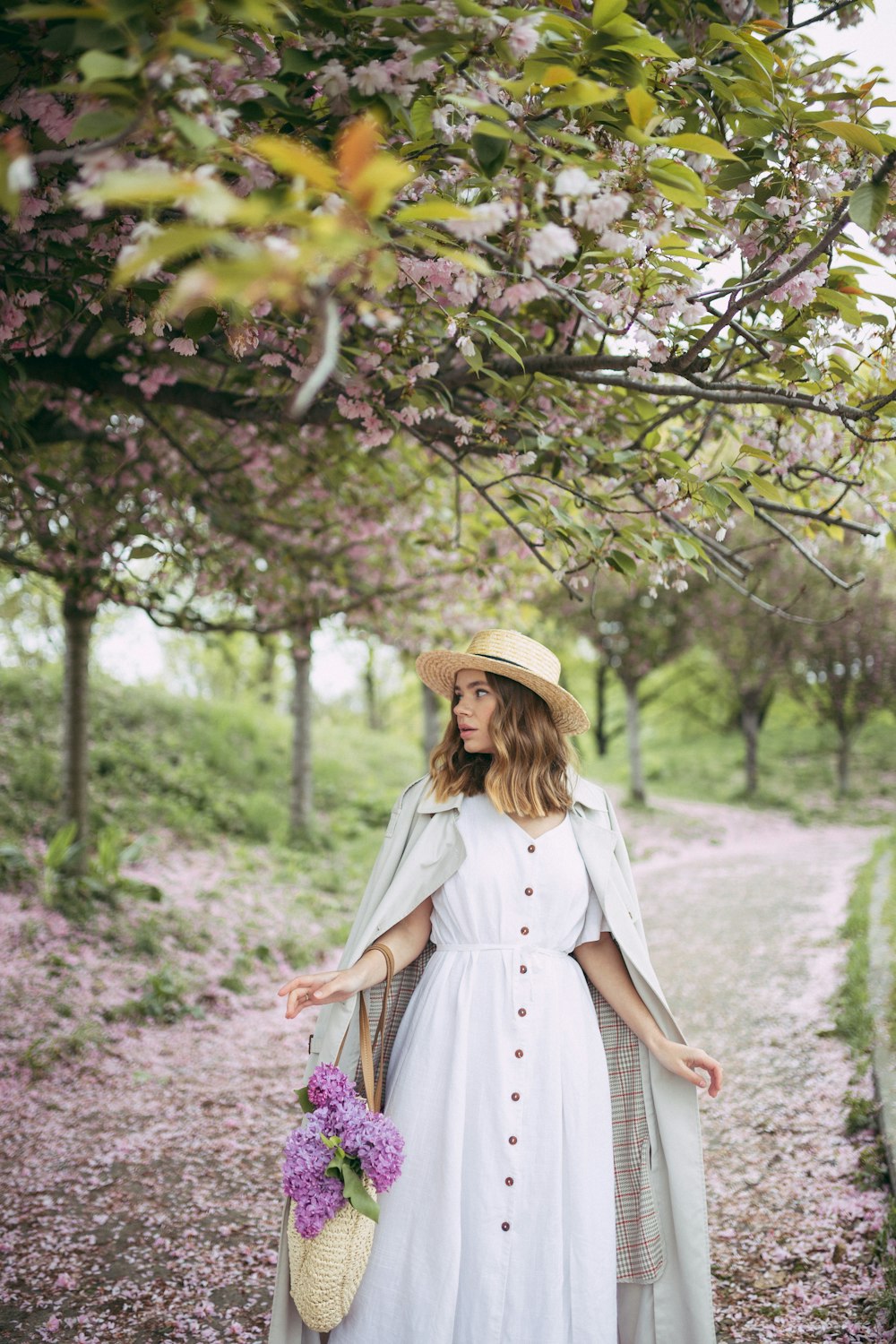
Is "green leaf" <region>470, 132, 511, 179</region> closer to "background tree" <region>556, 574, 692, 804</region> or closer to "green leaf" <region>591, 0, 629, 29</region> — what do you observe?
"green leaf" <region>591, 0, 629, 29</region>

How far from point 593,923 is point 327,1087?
78 centimetres

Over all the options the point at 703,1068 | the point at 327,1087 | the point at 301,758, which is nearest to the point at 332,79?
the point at 327,1087

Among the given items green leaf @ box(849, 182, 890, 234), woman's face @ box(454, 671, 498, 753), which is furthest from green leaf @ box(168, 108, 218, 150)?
woman's face @ box(454, 671, 498, 753)

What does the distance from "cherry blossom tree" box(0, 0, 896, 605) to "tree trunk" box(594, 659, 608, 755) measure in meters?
18.1

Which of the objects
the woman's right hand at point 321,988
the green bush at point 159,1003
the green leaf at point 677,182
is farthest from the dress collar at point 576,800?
the green bush at point 159,1003

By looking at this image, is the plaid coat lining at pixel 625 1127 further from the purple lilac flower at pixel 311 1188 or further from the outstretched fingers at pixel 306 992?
the purple lilac flower at pixel 311 1188

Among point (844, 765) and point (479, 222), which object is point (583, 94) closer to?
point (479, 222)

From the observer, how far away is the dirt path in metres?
3.00

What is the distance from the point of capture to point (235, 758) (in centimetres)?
1159

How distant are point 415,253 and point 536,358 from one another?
2.48 feet

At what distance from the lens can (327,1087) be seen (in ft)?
7.13

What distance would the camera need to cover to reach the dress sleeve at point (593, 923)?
8.18 feet

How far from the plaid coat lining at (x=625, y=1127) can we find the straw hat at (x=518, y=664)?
0.74m

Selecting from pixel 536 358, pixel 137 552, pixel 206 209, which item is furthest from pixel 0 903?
pixel 206 209
